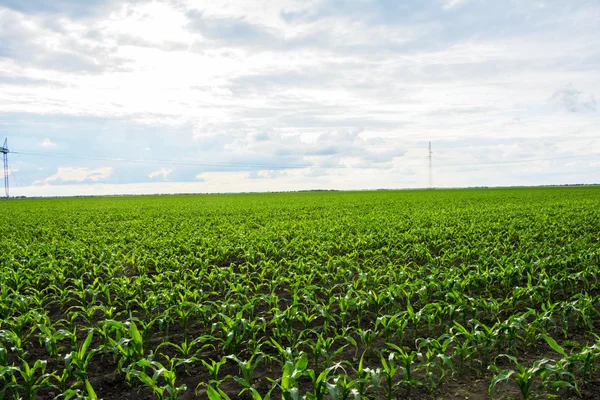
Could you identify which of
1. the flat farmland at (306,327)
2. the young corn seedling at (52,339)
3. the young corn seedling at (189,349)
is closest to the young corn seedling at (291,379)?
the flat farmland at (306,327)

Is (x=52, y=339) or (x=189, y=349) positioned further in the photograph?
(x=189, y=349)

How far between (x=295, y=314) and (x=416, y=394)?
6.78ft

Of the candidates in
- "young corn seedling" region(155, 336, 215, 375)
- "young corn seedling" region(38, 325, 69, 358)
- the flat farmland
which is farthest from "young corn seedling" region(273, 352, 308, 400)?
"young corn seedling" region(38, 325, 69, 358)

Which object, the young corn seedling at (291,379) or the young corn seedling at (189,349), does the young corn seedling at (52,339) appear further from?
the young corn seedling at (291,379)

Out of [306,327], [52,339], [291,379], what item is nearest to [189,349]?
[52,339]

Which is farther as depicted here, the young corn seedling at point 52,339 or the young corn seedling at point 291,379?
the young corn seedling at point 52,339

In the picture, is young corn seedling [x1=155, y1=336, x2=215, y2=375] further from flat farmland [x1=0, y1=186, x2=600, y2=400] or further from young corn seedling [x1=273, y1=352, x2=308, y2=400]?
young corn seedling [x1=273, y1=352, x2=308, y2=400]

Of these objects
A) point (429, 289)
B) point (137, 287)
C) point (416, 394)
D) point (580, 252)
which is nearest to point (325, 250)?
point (429, 289)

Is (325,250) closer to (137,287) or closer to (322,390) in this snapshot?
(137,287)

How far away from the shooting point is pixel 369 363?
5922 mm

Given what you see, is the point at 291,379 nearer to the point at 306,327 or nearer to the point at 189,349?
the point at 189,349

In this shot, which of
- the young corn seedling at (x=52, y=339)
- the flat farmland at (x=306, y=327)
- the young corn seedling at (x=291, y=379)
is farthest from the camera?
the young corn seedling at (x=52, y=339)

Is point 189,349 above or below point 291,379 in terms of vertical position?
below

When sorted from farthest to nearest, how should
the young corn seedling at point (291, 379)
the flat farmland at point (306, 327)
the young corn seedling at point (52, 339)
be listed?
the young corn seedling at point (52, 339) → the flat farmland at point (306, 327) → the young corn seedling at point (291, 379)
